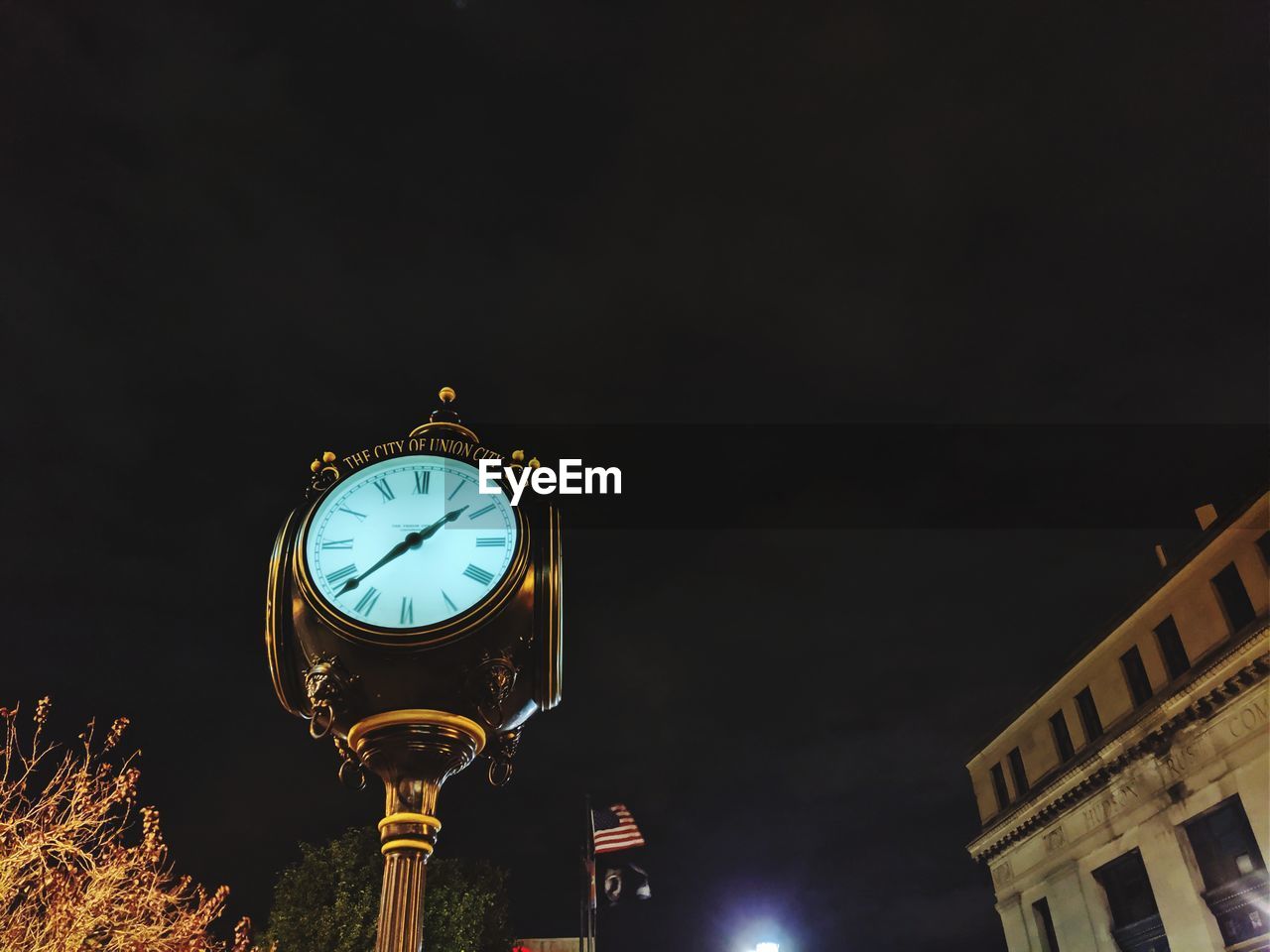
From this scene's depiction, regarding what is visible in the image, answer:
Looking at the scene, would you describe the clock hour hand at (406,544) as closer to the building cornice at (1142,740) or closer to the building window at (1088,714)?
the building cornice at (1142,740)

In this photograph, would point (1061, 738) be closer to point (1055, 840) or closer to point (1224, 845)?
point (1055, 840)

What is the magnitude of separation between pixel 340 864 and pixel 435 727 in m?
26.8

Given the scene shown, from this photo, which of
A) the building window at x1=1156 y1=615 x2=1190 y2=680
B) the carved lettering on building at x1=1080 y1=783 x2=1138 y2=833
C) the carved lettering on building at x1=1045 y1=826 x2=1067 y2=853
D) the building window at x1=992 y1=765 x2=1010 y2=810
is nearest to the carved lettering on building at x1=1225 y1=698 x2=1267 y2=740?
the building window at x1=1156 y1=615 x2=1190 y2=680

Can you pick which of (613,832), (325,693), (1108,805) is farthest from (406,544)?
(1108,805)

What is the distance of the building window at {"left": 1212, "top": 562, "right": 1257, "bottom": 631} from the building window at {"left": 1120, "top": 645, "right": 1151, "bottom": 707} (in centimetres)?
514

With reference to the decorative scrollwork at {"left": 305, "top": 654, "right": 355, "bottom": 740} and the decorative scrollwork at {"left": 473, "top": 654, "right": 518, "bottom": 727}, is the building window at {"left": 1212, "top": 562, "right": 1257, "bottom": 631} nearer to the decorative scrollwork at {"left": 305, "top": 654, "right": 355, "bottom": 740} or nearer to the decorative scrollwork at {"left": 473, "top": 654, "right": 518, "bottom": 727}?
the decorative scrollwork at {"left": 473, "top": 654, "right": 518, "bottom": 727}

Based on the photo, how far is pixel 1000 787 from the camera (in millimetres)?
44844

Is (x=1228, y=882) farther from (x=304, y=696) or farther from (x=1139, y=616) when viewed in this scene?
(x=304, y=696)

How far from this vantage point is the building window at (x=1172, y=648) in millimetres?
31875

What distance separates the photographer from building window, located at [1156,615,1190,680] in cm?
3188

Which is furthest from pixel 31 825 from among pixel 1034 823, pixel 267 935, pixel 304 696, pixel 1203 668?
pixel 1034 823

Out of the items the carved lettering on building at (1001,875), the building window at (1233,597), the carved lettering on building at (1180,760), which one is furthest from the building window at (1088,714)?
the carved lettering on building at (1001,875)

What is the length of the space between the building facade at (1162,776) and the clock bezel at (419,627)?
3005 centimetres

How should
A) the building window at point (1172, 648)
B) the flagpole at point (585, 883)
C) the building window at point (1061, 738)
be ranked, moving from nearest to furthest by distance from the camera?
the flagpole at point (585, 883)
the building window at point (1172, 648)
the building window at point (1061, 738)
